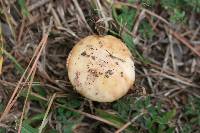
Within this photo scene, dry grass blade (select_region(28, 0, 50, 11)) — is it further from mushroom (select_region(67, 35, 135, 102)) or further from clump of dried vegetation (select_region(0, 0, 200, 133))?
mushroom (select_region(67, 35, 135, 102))

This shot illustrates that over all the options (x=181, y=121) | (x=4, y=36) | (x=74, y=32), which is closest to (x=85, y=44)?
(x=74, y=32)

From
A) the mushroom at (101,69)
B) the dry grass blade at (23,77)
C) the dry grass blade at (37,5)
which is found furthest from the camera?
Result: the dry grass blade at (37,5)

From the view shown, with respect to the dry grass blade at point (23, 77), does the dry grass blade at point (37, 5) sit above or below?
above

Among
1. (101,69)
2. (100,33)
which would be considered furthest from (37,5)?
(101,69)

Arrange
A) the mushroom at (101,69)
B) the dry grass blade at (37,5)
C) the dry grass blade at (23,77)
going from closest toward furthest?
the mushroom at (101,69) < the dry grass blade at (23,77) < the dry grass blade at (37,5)

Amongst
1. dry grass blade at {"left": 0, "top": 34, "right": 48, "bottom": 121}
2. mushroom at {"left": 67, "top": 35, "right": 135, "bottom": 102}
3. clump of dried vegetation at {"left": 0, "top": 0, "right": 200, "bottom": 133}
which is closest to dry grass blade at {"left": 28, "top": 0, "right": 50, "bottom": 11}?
clump of dried vegetation at {"left": 0, "top": 0, "right": 200, "bottom": 133}

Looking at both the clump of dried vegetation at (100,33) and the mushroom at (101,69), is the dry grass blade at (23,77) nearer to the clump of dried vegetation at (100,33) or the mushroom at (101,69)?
the clump of dried vegetation at (100,33)

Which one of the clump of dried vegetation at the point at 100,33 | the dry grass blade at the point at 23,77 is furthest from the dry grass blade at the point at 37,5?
the dry grass blade at the point at 23,77
